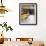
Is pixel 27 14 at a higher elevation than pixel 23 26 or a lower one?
higher

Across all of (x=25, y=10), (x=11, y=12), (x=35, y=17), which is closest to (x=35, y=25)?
(x=35, y=17)

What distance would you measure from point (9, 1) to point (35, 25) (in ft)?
3.65

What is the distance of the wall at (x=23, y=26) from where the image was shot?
12.6 feet

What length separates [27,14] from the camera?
12.7ft

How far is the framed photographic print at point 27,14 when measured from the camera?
385 cm

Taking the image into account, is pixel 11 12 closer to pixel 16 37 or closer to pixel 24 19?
pixel 24 19

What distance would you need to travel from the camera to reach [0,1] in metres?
3.81

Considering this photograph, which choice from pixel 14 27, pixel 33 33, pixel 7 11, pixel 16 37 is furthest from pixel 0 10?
pixel 33 33

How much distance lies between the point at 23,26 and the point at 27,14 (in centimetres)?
40

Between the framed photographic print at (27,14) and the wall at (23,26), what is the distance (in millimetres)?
95

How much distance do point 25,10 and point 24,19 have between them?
0.29m

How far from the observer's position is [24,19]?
3.87m

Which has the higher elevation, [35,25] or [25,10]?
[25,10]

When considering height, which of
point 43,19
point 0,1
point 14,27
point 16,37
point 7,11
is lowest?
point 16,37
